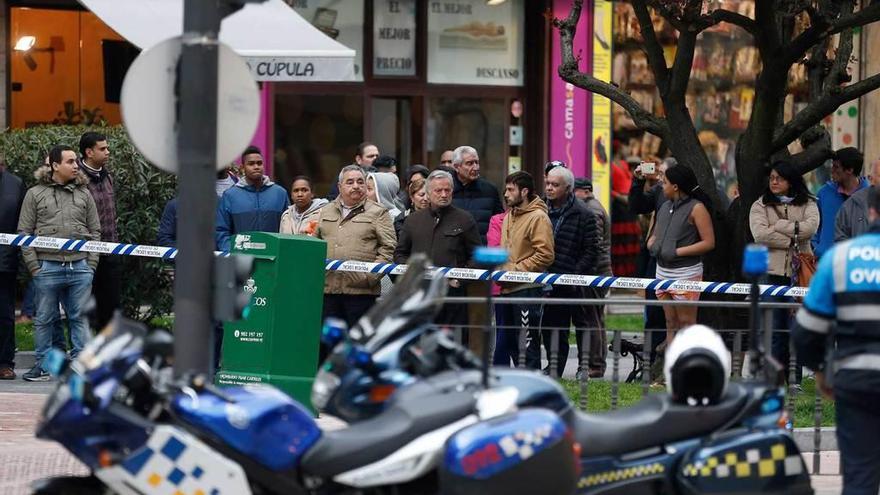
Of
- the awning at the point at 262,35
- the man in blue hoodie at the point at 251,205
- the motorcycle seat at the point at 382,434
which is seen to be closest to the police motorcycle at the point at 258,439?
the motorcycle seat at the point at 382,434

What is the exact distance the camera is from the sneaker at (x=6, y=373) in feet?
46.3

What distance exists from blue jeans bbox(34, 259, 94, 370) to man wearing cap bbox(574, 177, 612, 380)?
4119 mm

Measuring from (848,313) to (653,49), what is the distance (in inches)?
285

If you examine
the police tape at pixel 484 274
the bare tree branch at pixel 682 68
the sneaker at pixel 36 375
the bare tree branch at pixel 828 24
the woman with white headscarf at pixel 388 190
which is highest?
the bare tree branch at pixel 828 24

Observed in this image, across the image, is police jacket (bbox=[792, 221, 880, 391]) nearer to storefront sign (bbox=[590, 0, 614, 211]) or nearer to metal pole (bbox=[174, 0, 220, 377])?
metal pole (bbox=[174, 0, 220, 377])

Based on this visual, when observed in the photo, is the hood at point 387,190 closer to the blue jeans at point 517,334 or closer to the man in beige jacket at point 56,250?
the man in beige jacket at point 56,250

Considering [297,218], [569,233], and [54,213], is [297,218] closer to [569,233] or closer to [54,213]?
[54,213]

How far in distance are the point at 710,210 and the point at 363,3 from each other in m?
7.63

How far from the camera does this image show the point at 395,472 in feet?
21.9

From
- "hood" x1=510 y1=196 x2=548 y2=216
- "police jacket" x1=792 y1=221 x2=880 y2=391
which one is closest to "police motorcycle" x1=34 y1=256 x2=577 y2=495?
"police jacket" x1=792 y1=221 x2=880 y2=391

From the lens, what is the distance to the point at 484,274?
526 inches

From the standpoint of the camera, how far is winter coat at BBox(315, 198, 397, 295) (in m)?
12.9

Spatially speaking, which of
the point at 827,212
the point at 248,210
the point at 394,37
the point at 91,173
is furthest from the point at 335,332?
the point at 394,37

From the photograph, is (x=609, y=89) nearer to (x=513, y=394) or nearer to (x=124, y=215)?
(x=124, y=215)
